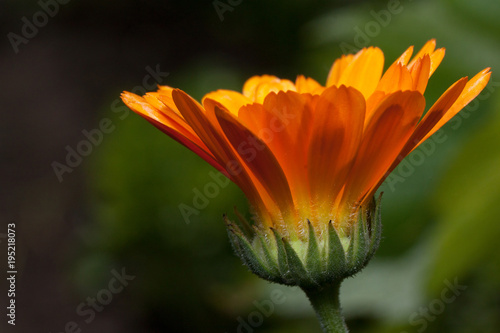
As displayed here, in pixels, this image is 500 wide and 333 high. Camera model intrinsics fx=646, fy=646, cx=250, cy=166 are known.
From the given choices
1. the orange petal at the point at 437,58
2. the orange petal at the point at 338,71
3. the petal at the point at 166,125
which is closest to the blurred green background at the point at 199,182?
the orange petal at the point at 338,71

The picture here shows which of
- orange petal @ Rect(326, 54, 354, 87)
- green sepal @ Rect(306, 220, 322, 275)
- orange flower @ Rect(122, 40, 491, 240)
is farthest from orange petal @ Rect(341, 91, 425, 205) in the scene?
orange petal @ Rect(326, 54, 354, 87)

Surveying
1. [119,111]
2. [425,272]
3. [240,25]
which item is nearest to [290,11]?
[240,25]

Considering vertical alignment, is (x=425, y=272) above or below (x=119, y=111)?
below

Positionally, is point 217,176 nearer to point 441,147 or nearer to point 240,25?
point 441,147

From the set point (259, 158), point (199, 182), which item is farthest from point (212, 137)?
point (199, 182)

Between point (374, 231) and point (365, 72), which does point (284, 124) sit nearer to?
point (374, 231)
